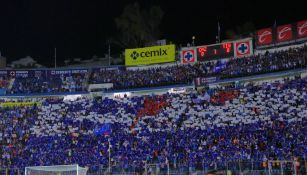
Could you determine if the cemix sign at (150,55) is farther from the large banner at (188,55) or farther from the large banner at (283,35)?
the large banner at (283,35)

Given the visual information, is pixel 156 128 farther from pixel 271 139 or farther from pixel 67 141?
pixel 271 139

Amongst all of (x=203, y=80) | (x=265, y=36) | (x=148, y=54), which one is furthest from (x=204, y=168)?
(x=148, y=54)

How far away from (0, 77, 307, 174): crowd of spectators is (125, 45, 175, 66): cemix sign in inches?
270

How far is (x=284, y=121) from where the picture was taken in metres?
45.3

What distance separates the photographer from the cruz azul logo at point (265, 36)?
57.8 meters

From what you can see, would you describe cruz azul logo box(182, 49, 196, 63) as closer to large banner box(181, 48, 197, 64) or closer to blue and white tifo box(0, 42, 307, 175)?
large banner box(181, 48, 197, 64)

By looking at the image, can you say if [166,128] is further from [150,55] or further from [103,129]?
[150,55]

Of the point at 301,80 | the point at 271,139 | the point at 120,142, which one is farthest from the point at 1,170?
the point at 301,80

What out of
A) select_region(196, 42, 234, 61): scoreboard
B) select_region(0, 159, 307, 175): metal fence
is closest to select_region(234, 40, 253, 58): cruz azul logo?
select_region(196, 42, 234, 61): scoreboard

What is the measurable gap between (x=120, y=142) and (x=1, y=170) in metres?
13.0

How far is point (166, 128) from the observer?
5219 centimetres

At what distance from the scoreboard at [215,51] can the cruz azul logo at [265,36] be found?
12.6 feet

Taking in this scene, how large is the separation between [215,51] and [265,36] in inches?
281

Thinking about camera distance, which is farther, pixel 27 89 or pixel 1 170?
pixel 27 89
